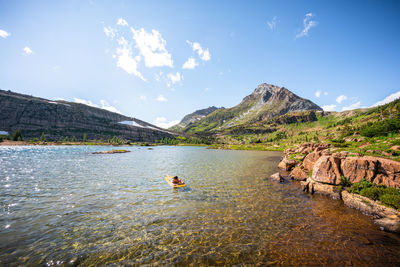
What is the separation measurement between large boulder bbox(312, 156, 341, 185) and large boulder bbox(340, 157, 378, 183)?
0.74m

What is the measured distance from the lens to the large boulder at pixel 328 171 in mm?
22547

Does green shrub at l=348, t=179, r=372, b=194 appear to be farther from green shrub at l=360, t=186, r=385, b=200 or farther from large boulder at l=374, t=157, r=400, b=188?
green shrub at l=360, t=186, r=385, b=200

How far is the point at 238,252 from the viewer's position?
36.8 ft

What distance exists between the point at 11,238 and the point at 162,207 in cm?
1175

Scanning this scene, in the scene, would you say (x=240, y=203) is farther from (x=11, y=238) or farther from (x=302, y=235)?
(x=11, y=238)

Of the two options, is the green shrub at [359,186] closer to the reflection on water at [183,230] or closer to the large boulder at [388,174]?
the large boulder at [388,174]

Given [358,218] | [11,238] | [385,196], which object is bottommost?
[358,218]

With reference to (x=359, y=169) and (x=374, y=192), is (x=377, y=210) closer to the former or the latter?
(x=374, y=192)

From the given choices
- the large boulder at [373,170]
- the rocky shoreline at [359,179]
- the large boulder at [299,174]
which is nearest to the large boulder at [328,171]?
the rocky shoreline at [359,179]

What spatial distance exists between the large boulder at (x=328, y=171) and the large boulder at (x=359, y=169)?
2.43 feet

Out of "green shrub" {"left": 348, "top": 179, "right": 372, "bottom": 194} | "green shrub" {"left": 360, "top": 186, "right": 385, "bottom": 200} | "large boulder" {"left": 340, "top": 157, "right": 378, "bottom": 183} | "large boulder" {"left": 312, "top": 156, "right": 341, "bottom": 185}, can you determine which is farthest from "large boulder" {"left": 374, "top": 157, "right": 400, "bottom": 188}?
"large boulder" {"left": 312, "top": 156, "right": 341, "bottom": 185}

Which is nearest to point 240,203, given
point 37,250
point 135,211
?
point 135,211

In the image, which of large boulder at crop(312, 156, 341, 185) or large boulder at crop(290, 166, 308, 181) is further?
large boulder at crop(290, 166, 308, 181)

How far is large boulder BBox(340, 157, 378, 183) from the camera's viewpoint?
1946 cm
